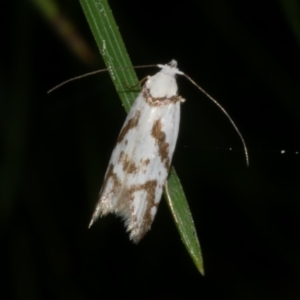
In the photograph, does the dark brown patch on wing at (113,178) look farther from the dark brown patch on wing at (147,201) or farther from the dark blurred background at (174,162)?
the dark blurred background at (174,162)

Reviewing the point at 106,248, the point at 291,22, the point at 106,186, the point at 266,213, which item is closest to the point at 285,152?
the point at 266,213

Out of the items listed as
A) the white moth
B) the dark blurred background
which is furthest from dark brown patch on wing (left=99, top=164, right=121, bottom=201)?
the dark blurred background

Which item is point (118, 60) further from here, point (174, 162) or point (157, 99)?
point (174, 162)

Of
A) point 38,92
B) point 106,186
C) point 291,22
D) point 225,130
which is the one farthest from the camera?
point 225,130

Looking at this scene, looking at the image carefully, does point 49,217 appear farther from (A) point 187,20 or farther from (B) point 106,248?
(A) point 187,20

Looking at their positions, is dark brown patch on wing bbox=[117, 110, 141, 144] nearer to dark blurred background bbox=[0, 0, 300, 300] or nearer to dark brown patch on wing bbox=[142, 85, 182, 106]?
dark brown patch on wing bbox=[142, 85, 182, 106]
